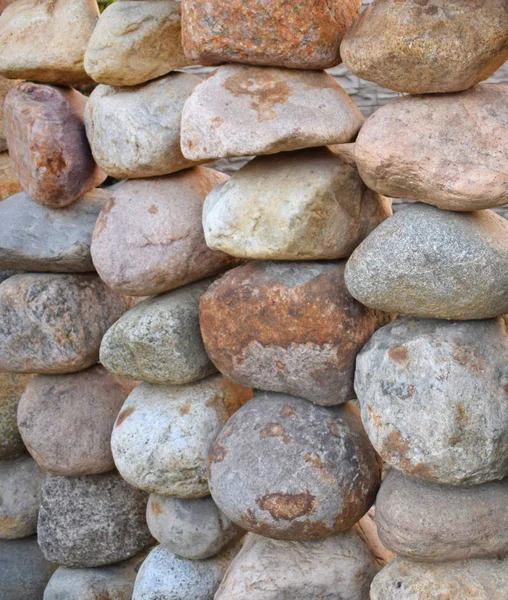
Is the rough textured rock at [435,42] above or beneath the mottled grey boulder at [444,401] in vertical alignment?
above

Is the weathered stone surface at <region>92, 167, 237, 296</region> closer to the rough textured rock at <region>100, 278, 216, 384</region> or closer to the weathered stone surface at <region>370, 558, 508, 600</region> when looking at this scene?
the rough textured rock at <region>100, 278, 216, 384</region>

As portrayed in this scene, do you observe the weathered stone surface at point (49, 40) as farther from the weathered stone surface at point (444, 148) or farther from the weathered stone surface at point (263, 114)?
the weathered stone surface at point (444, 148)

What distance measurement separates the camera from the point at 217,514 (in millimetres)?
2014

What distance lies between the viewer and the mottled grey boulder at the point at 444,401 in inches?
61.4

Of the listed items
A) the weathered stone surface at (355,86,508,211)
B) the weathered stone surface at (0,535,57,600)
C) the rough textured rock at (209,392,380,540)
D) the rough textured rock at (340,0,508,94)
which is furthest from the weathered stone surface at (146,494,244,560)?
the rough textured rock at (340,0,508,94)

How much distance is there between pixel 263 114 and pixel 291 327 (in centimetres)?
37

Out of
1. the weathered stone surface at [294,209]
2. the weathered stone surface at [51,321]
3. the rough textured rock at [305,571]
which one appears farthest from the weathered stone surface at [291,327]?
the weathered stone surface at [51,321]

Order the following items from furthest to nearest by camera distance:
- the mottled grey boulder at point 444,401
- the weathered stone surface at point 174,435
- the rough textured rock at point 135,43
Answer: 1. the weathered stone surface at point 174,435
2. the rough textured rock at point 135,43
3. the mottled grey boulder at point 444,401

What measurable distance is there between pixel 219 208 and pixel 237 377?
32 cm

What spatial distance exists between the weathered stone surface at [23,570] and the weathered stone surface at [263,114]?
126cm

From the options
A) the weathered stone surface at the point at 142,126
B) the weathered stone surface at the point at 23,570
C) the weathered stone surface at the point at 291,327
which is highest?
the weathered stone surface at the point at 142,126

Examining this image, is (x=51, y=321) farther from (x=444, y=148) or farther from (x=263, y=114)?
(x=444, y=148)

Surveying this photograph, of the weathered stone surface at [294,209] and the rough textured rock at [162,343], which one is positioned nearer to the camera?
the weathered stone surface at [294,209]

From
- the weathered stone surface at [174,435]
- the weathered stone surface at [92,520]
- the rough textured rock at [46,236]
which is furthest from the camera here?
the weathered stone surface at [92,520]
